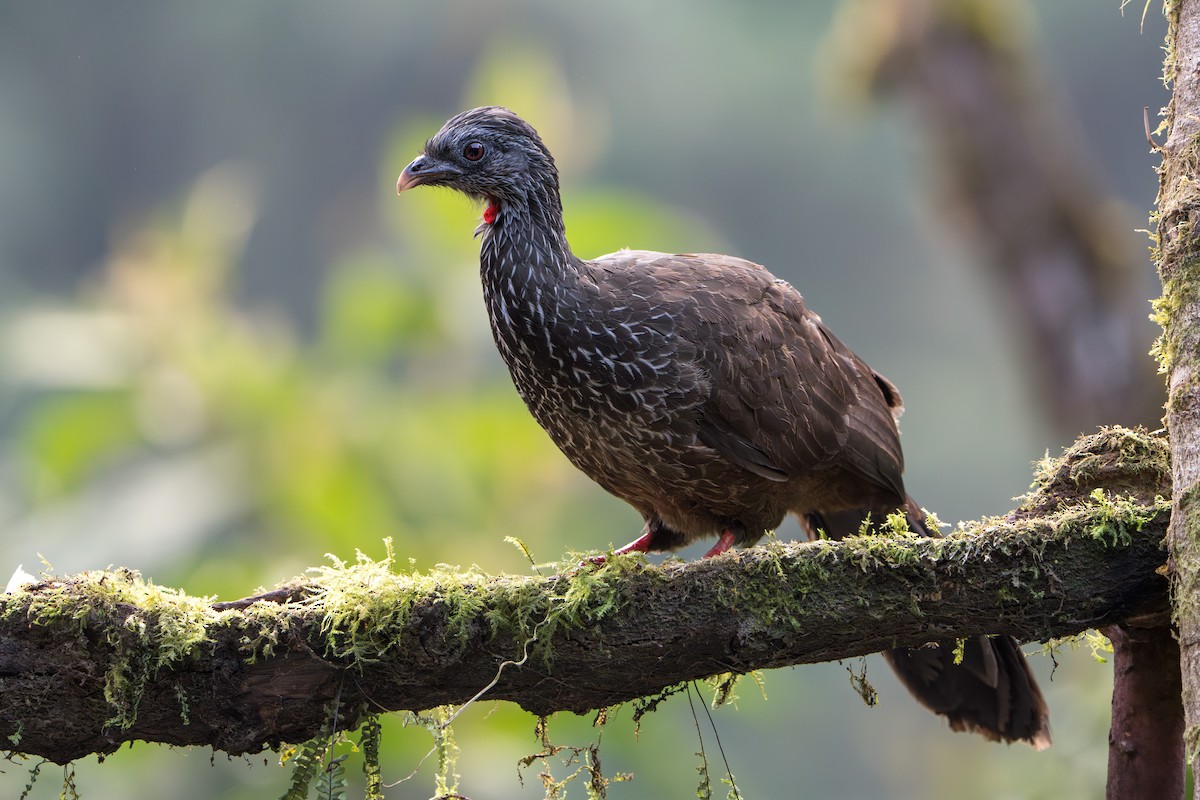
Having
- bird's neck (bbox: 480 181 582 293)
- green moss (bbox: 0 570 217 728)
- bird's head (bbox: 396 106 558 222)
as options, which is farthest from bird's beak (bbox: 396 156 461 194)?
green moss (bbox: 0 570 217 728)

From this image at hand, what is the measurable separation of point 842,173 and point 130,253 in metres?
8.84

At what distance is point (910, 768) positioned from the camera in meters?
11.0

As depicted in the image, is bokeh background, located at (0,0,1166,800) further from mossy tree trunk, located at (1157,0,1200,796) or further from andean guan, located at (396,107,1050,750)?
mossy tree trunk, located at (1157,0,1200,796)

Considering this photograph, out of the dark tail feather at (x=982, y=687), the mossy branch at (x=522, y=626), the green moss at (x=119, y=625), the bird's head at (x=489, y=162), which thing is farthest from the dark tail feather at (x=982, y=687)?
the green moss at (x=119, y=625)

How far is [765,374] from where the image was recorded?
3553mm

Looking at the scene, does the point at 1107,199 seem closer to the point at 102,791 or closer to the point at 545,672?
the point at 545,672

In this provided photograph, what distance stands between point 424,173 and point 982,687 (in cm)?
228

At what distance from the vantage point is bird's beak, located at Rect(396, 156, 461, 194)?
3738 mm

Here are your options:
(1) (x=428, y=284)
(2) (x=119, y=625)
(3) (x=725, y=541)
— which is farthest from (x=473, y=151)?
(1) (x=428, y=284)

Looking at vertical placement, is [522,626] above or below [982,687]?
below

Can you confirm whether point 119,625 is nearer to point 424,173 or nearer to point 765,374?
point 424,173

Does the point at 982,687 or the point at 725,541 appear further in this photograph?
the point at 725,541

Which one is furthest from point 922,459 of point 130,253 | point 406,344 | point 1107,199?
point 130,253

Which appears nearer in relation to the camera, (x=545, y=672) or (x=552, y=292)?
(x=545, y=672)
